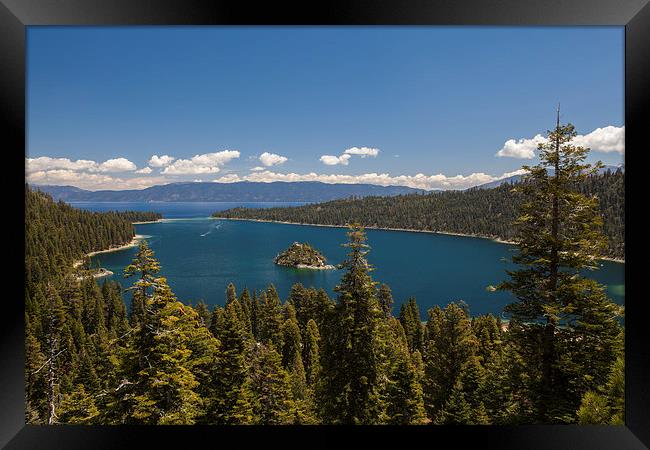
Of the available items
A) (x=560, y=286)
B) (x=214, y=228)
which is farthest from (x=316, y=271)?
(x=560, y=286)

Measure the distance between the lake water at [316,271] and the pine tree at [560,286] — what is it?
2219 centimetres

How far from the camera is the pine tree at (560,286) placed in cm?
356

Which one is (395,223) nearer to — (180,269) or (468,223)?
(468,223)

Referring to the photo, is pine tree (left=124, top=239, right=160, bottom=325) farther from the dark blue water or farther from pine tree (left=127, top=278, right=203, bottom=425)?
the dark blue water

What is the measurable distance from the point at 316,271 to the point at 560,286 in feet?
146

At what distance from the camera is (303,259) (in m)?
47.7

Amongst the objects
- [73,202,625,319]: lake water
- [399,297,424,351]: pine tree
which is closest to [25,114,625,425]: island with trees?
[399,297,424,351]: pine tree

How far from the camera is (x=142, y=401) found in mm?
4434

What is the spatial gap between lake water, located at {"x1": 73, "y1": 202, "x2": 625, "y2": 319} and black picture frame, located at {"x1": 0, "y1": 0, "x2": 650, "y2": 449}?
79.1 ft

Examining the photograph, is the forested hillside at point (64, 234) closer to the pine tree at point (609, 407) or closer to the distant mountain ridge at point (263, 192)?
the pine tree at point (609, 407)

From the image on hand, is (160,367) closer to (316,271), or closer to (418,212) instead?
(316,271)

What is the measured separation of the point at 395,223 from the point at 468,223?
14.3 metres

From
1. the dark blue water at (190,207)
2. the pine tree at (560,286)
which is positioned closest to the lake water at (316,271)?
the dark blue water at (190,207)

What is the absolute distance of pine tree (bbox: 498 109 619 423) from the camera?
3.56m
